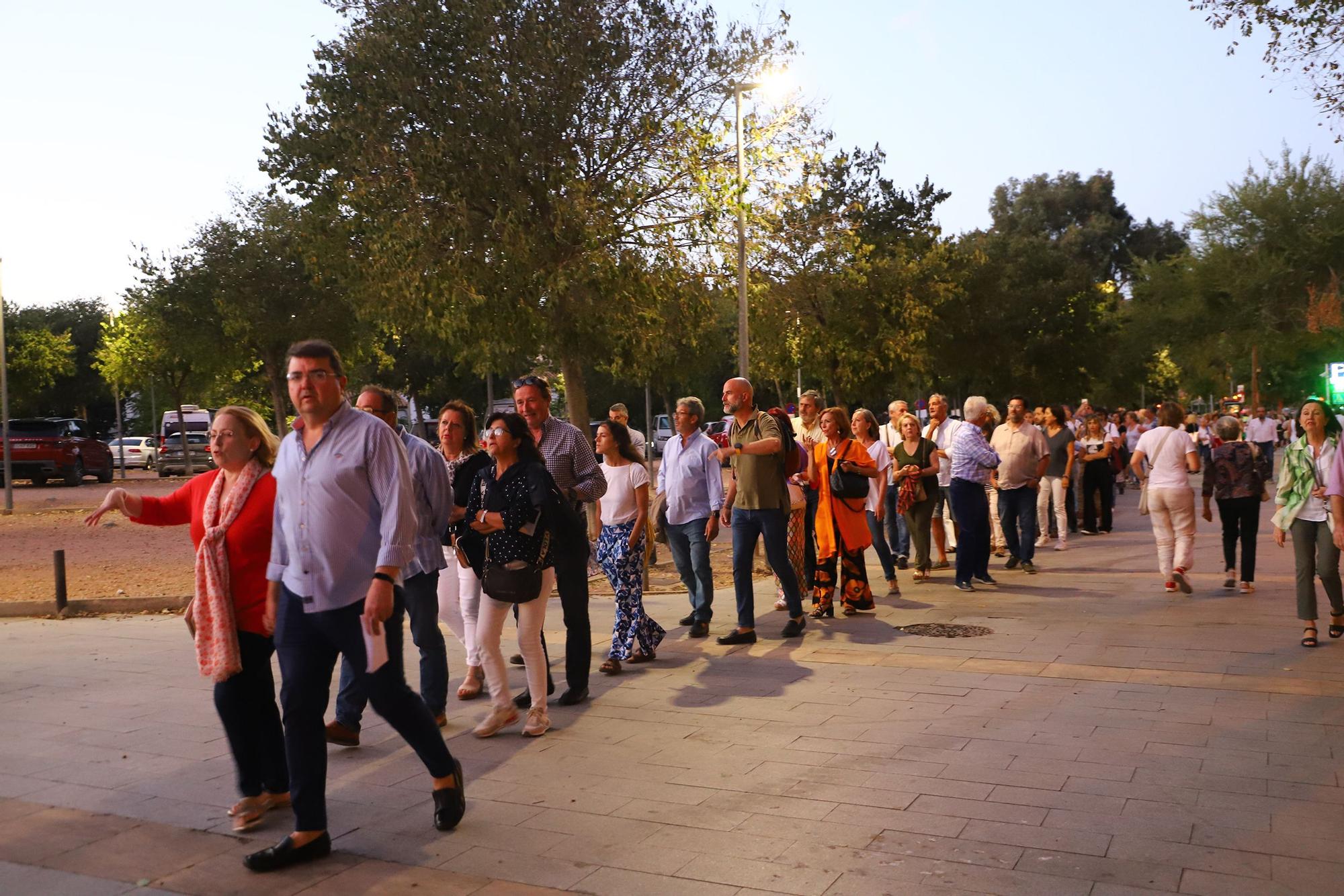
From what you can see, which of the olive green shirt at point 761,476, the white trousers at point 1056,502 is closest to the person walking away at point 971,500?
the olive green shirt at point 761,476

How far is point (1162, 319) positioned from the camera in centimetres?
4116

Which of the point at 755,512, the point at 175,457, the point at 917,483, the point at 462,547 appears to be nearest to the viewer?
the point at 462,547

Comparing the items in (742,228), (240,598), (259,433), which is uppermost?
(742,228)

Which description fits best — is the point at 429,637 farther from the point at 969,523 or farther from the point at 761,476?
the point at 969,523

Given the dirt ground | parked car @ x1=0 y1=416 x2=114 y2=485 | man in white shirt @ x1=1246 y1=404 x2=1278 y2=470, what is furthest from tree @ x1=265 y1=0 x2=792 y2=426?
parked car @ x1=0 y1=416 x2=114 y2=485

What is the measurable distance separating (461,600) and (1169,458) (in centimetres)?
719

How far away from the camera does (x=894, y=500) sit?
548 inches

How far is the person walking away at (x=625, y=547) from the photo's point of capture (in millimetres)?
8305

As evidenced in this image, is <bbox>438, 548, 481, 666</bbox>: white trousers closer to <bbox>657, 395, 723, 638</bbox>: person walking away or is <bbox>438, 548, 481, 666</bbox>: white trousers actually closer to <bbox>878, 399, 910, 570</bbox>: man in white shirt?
<bbox>657, 395, 723, 638</bbox>: person walking away

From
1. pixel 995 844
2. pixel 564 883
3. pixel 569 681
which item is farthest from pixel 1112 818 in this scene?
pixel 569 681

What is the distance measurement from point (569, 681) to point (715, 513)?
2.40 m

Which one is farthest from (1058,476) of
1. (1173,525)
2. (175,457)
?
(175,457)

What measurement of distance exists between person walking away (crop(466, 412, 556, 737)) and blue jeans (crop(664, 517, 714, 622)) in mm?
2759

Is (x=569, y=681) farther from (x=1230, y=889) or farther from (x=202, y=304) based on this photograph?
(x=202, y=304)
